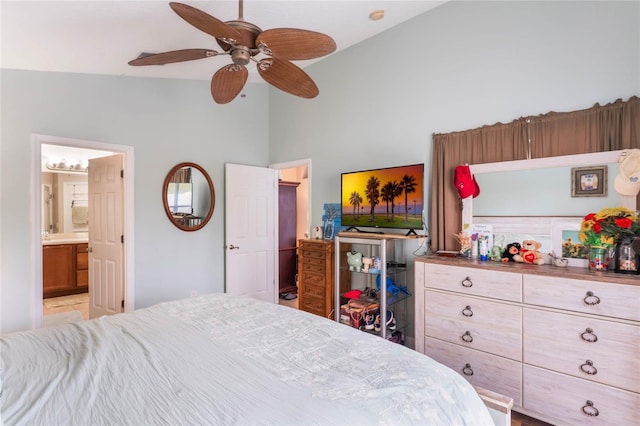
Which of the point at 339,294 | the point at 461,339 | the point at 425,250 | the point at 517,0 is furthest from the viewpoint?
the point at 339,294

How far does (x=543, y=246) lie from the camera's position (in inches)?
95.6

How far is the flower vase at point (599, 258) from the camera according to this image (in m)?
2.05

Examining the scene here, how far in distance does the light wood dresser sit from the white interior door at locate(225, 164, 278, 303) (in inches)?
101

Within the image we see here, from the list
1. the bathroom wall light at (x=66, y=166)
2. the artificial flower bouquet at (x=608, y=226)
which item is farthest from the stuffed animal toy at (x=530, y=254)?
the bathroom wall light at (x=66, y=166)

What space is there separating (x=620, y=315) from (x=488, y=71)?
2.08m

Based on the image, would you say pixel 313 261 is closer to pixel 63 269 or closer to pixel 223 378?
pixel 223 378

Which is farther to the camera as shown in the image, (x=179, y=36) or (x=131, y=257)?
(x=131, y=257)

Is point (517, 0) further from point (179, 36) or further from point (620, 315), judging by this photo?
point (179, 36)

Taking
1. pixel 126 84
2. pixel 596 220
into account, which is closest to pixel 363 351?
pixel 596 220

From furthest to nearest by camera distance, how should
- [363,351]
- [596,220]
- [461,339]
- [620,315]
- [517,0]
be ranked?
1. [517,0]
2. [461,339]
3. [596,220]
4. [620,315]
5. [363,351]

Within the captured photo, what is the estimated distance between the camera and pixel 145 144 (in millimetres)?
3559

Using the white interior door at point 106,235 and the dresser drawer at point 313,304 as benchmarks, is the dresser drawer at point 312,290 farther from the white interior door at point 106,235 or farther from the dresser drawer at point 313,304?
the white interior door at point 106,235

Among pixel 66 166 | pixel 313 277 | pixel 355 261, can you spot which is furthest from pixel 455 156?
pixel 66 166

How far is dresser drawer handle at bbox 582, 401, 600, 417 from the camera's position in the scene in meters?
1.86
